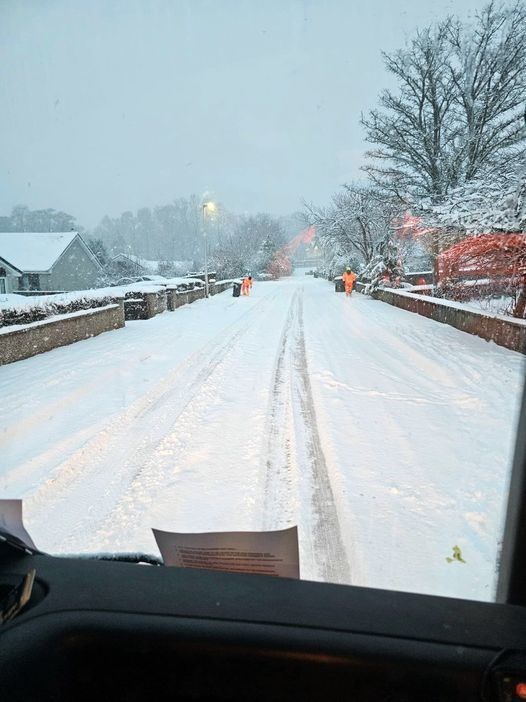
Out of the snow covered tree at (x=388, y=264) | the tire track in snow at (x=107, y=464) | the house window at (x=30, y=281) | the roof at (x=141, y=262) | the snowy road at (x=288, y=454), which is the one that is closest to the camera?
the snowy road at (x=288, y=454)

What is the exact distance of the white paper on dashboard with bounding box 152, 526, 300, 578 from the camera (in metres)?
1.28

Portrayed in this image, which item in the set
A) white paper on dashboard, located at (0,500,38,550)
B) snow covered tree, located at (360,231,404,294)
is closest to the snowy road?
white paper on dashboard, located at (0,500,38,550)

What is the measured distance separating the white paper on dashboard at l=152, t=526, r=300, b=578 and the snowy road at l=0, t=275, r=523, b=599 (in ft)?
2.58

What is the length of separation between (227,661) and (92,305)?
39.0 ft

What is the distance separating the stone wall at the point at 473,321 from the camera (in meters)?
6.91

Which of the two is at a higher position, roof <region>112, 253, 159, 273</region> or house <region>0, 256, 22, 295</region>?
roof <region>112, 253, 159, 273</region>

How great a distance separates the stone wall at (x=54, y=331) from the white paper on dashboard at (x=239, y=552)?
284 inches

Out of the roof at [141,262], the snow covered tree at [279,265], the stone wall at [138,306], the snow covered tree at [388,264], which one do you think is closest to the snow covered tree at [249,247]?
the snow covered tree at [279,265]

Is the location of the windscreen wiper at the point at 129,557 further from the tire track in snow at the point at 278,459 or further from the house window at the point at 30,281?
the house window at the point at 30,281

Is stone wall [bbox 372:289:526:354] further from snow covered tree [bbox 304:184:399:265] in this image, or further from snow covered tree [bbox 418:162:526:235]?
snow covered tree [bbox 304:184:399:265]

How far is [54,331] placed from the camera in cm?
899

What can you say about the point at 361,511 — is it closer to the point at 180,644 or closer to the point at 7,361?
the point at 180,644

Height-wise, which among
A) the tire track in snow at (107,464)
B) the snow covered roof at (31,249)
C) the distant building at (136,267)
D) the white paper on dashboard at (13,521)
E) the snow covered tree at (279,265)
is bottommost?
the tire track in snow at (107,464)

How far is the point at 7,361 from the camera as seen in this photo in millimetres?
7457
